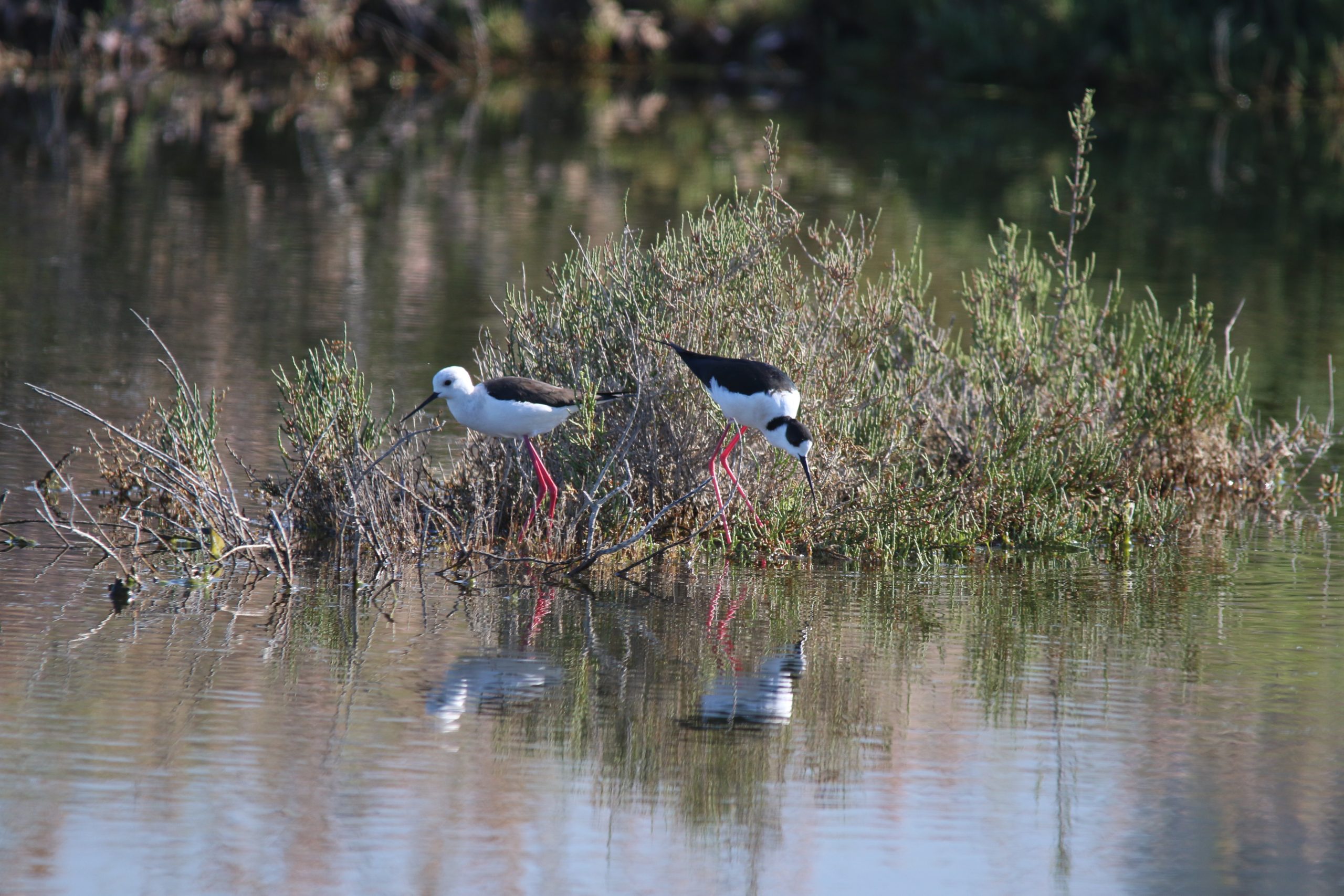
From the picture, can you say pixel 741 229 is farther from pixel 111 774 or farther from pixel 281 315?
pixel 281 315

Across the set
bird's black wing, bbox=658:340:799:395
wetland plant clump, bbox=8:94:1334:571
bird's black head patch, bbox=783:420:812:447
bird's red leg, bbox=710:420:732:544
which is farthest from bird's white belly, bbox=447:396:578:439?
bird's black head patch, bbox=783:420:812:447

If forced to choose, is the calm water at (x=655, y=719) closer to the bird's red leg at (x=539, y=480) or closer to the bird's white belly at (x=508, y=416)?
the bird's red leg at (x=539, y=480)

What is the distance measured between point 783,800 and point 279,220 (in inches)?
513

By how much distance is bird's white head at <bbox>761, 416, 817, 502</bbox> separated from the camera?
704cm

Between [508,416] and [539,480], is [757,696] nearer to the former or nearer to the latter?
[508,416]

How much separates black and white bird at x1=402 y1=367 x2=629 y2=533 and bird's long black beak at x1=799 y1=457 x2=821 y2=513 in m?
0.80

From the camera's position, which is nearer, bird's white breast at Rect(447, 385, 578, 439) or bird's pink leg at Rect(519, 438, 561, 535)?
bird's white breast at Rect(447, 385, 578, 439)

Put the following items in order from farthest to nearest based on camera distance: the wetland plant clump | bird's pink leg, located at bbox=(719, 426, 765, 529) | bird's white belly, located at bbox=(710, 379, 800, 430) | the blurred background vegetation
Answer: the blurred background vegetation < bird's pink leg, located at bbox=(719, 426, 765, 529) < the wetland plant clump < bird's white belly, located at bbox=(710, 379, 800, 430)

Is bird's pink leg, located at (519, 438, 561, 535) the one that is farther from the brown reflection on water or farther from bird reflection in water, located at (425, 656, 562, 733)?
bird reflection in water, located at (425, 656, 562, 733)

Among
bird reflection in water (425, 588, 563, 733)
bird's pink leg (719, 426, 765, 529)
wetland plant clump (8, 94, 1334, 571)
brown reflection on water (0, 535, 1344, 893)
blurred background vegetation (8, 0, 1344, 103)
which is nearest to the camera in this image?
brown reflection on water (0, 535, 1344, 893)

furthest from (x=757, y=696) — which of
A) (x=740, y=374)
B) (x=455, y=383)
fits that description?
(x=455, y=383)

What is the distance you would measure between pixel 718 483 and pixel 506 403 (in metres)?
1.31

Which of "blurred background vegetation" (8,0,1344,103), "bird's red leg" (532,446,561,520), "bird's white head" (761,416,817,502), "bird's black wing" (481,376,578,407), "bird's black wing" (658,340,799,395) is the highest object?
"blurred background vegetation" (8,0,1344,103)

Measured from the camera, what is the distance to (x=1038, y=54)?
104 feet
